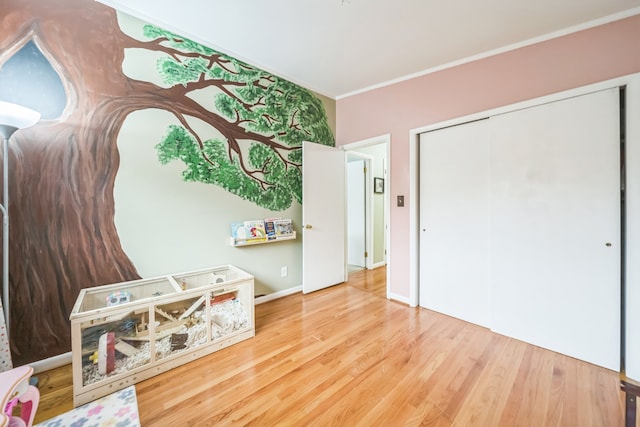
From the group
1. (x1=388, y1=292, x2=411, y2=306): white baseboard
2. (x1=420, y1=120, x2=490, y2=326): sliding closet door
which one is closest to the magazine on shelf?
(x1=388, y1=292, x2=411, y2=306): white baseboard

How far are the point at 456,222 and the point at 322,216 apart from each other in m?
1.59

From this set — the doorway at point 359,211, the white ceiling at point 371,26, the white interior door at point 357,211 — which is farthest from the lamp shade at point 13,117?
the white interior door at point 357,211

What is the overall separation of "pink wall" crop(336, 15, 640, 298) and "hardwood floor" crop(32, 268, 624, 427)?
3.34 feet

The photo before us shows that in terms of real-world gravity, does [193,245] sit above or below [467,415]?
above

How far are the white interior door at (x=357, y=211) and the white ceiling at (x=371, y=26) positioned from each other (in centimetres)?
200

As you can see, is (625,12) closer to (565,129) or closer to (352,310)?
(565,129)

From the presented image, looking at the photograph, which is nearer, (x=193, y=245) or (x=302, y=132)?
(x=193, y=245)

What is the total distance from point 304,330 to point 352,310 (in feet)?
2.16

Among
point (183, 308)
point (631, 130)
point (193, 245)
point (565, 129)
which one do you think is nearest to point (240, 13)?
point (193, 245)

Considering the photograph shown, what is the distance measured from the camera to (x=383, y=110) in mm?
3121

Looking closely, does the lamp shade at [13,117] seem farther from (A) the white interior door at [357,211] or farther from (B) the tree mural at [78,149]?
(A) the white interior door at [357,211]

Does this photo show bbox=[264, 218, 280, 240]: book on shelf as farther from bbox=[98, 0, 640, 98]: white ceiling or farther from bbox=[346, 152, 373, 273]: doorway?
bbox=[346, 152, 373, 273]: doorway

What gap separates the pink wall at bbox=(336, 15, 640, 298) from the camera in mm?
1844

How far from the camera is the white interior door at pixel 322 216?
10.5 feet
